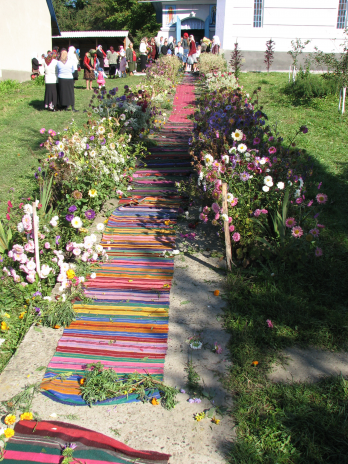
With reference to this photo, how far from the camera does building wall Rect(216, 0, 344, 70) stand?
18141 millimetres

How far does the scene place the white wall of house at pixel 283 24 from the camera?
714 inches

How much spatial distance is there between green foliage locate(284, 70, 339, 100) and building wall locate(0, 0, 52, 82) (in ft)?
37.1

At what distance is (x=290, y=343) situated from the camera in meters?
3.12

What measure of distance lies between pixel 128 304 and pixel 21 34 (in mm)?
17975

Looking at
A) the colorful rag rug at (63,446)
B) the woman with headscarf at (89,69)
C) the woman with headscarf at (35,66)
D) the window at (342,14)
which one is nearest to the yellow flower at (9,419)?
the colorful rag rug at (63,446)

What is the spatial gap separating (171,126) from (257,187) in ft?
18.9

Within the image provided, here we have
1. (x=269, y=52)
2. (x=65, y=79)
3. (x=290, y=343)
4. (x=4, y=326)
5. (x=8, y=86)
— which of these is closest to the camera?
(x=290, y=343)

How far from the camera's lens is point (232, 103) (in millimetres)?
6738

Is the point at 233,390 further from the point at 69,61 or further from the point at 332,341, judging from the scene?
the point at 69,61

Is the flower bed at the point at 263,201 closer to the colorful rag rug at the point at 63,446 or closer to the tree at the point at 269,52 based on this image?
the colorful rag rug at the point at 63,446

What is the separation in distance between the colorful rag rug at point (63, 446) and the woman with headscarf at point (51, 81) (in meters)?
9.63

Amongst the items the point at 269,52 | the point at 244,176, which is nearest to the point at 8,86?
the point at 269,52

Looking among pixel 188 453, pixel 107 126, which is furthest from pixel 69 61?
pixel 188 453

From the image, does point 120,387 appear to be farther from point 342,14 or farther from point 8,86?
point 342,14
